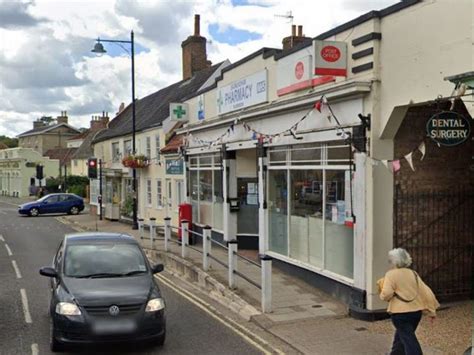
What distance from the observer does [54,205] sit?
3928cm

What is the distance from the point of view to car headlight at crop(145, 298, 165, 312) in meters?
7.64

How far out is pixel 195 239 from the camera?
1986cm

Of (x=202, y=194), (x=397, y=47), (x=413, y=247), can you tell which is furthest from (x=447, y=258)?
(x=202, y=194)

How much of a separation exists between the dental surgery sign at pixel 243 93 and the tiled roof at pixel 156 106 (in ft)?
22.2

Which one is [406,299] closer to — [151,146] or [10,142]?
[151,146]

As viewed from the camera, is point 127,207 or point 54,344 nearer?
point 54,344

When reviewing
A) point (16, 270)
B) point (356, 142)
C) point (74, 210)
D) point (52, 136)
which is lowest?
point (74, 210)

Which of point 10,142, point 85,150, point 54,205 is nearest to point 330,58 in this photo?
point 54,205

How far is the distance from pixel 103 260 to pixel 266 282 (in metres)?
2.84

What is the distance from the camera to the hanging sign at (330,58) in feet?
32.6

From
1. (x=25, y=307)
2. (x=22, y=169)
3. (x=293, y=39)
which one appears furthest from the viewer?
(x=22, y=169)

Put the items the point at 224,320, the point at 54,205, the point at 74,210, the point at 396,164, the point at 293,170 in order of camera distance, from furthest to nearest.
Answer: the point at 74,210
the point at 54,205
the point at 293,170
the point at 224,320
the point at 396,164

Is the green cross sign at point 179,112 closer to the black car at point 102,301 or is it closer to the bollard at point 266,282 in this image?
the bollard at point 266,282

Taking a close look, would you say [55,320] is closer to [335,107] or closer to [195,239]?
[335,107]
